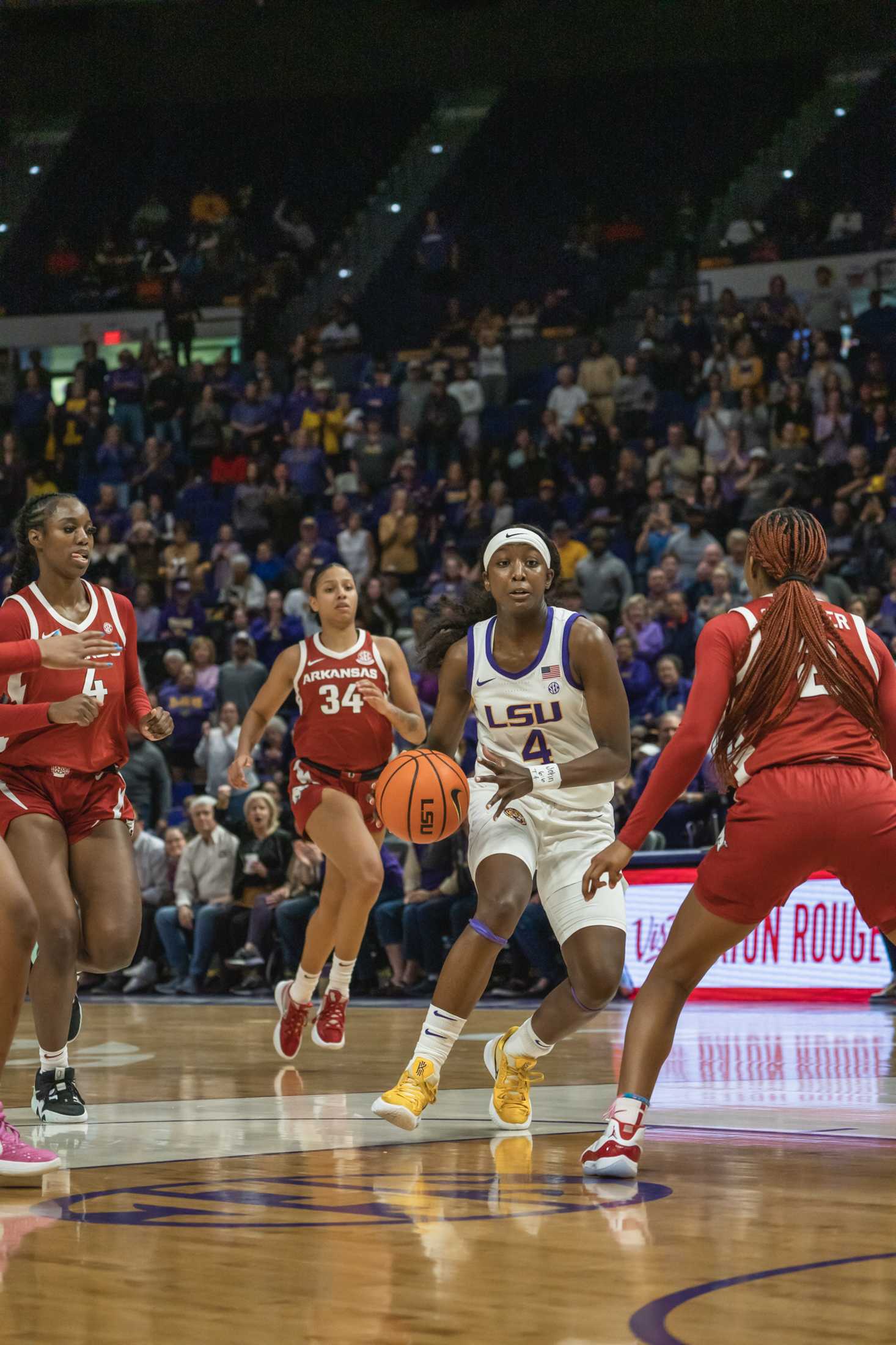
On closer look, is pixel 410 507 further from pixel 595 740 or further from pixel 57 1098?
pixel 57 1098

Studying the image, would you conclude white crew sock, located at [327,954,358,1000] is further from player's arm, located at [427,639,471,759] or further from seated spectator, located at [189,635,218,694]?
seated spectator, located at [189,635,218,694]

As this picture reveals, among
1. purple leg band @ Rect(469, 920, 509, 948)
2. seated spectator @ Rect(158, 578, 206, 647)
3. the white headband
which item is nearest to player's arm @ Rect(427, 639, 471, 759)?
the white headband

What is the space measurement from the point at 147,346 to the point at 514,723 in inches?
702

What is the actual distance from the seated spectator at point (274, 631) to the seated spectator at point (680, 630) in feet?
13.0

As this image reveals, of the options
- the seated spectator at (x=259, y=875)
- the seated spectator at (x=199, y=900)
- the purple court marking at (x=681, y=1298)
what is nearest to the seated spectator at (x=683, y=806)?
the seated spectator at (x=259, y=875)

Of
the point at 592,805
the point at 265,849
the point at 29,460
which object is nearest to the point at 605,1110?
the point at 592,805

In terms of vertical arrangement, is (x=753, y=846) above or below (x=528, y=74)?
below

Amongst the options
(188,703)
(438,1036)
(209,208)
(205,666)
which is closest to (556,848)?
(438,1036)

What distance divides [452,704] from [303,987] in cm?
262

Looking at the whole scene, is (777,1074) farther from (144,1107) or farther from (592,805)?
(144,1107)

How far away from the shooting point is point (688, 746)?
189 inches

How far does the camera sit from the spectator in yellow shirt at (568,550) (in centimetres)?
1681

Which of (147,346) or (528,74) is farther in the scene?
(528,74)

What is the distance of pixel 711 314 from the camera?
67.7 ft
